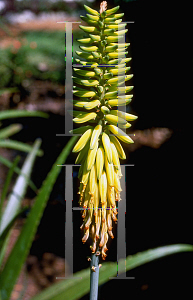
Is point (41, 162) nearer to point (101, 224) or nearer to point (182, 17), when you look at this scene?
point (182, 17)

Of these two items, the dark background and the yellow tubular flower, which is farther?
the dark background

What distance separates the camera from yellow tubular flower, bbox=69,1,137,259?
24.2 inches

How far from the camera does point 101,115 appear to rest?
698mm

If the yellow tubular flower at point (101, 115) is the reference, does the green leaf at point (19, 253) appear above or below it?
below

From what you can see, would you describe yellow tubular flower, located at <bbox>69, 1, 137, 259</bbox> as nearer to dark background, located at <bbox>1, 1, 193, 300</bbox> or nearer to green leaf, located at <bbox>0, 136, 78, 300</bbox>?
green leaf, located at <bbox>0, 136, 78, 300</bbox>

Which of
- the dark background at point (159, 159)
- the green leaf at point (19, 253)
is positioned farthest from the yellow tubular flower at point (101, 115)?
the dark background at point (159, 159)

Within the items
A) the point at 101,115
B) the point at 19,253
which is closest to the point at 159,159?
the point at 101,115

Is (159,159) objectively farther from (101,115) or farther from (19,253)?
(19,253)

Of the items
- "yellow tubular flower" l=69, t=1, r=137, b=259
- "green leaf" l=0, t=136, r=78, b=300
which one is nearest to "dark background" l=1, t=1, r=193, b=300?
"yellow tubular flower" l=69, t=1, r=137, b=259

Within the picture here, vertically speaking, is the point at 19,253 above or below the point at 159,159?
below

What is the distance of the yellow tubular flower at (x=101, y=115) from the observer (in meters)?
0.62

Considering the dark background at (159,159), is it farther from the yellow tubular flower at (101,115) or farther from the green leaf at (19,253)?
the green leaf at (19,253)

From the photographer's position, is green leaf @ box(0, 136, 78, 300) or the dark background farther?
the dark background

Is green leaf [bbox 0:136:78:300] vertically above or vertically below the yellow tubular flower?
below
